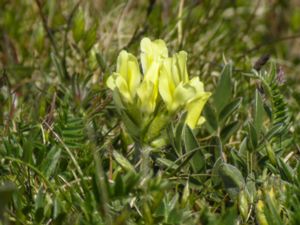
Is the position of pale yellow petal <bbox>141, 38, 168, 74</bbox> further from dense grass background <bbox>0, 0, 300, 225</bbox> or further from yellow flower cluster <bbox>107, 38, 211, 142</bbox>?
dense grass background <bbox>0, 0, 300, 225</bbox>

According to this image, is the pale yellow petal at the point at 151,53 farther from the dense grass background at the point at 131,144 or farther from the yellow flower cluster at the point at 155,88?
the dense grass background at the point at 131,144

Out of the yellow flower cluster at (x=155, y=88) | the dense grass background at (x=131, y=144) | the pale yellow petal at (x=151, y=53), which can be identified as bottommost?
the dense grass background at (x=131, y=144)

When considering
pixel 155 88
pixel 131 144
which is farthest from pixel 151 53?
pixel 131 144

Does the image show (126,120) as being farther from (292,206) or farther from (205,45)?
(205,45)

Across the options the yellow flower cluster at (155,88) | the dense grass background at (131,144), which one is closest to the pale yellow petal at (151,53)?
the yellow flower cluster at (155,88)

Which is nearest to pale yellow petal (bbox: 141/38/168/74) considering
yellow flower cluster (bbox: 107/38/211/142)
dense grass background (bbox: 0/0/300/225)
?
yellow flower cluster (bbox: 107/38/211/142)
